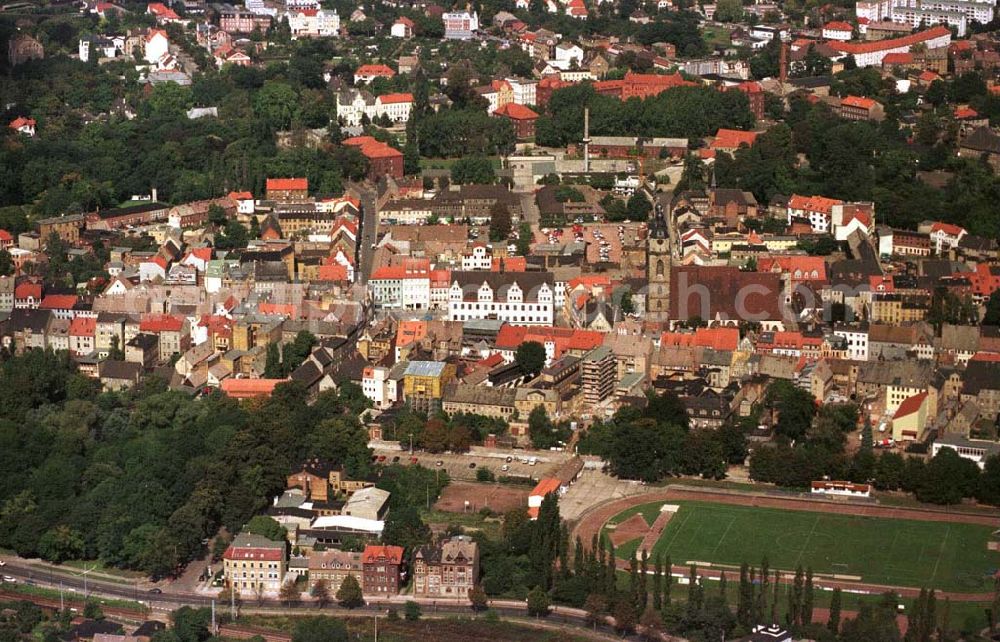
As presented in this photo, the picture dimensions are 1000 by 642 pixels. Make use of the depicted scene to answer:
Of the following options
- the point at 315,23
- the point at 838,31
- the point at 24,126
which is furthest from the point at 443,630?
the point at 315,23

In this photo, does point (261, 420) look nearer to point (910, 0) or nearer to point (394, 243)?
point (394, 243)

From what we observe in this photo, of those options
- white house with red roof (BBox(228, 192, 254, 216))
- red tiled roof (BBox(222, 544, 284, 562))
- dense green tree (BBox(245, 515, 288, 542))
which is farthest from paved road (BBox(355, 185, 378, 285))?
red tiled roof (BBox(222, 544, 284, 562))

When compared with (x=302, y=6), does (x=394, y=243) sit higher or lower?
lower

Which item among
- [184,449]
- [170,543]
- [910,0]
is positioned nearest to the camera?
[170,543]

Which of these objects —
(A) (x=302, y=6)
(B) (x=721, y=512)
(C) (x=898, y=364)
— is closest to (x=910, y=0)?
(A) (x=302, y=6)

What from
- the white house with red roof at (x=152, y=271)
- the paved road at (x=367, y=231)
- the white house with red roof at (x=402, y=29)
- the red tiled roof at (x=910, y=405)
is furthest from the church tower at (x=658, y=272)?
the white house with red roof at (x=402, y=29)

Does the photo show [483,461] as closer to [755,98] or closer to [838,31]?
[755,98]

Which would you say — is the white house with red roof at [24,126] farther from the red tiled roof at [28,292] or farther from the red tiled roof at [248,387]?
the red tiled roof at [248,387]
